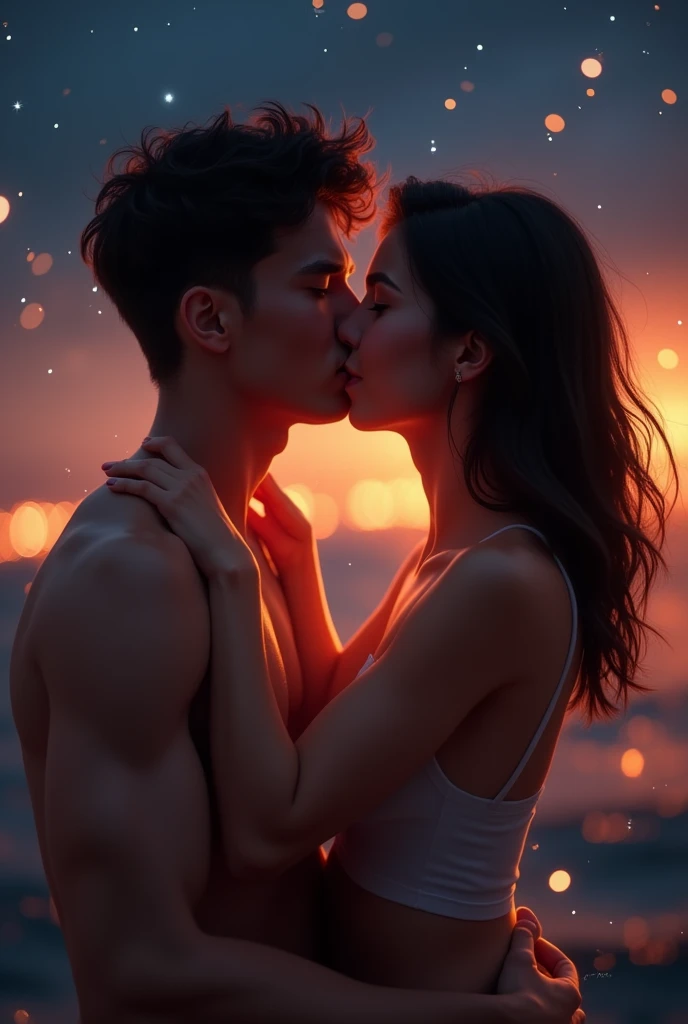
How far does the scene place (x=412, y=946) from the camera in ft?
5.48

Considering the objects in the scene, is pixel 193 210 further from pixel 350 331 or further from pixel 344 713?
pixel 344 713

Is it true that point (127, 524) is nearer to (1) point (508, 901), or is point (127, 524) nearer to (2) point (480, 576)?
(2) point (480, 576)

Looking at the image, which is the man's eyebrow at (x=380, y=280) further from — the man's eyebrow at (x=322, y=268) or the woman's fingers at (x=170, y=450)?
the woman's fingers at (x=170, y=450)

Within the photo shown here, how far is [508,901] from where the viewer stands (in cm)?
179

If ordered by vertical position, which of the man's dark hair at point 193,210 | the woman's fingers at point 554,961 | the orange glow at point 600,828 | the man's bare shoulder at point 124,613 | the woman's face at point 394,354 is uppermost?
the man's dark hair at point 193,210

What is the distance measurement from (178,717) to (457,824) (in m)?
0.54

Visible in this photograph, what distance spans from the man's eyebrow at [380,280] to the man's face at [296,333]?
0.07 m

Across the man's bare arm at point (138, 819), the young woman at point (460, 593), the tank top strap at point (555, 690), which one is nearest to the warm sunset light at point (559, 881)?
the young woman at point (460, 593)

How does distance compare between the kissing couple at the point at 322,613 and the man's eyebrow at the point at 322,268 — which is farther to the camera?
the man's eyebrow at the point at 322,268

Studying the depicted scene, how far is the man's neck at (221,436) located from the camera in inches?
72.1

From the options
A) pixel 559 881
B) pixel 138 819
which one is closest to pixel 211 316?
pixel 138 819

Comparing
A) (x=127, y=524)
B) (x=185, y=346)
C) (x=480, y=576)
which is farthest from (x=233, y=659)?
(x=185, y=346)

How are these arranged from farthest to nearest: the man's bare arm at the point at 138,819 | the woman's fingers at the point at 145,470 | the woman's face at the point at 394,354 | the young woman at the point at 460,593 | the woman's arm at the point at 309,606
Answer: the woman's arm at the point at 309,606, the woman's face at the point at 394,354, the woman's fingers at the point at 145,470, the young woman at the point at 460,593, the man's bare arm at the point at 138,819

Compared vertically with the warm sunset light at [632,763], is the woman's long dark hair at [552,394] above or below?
above
